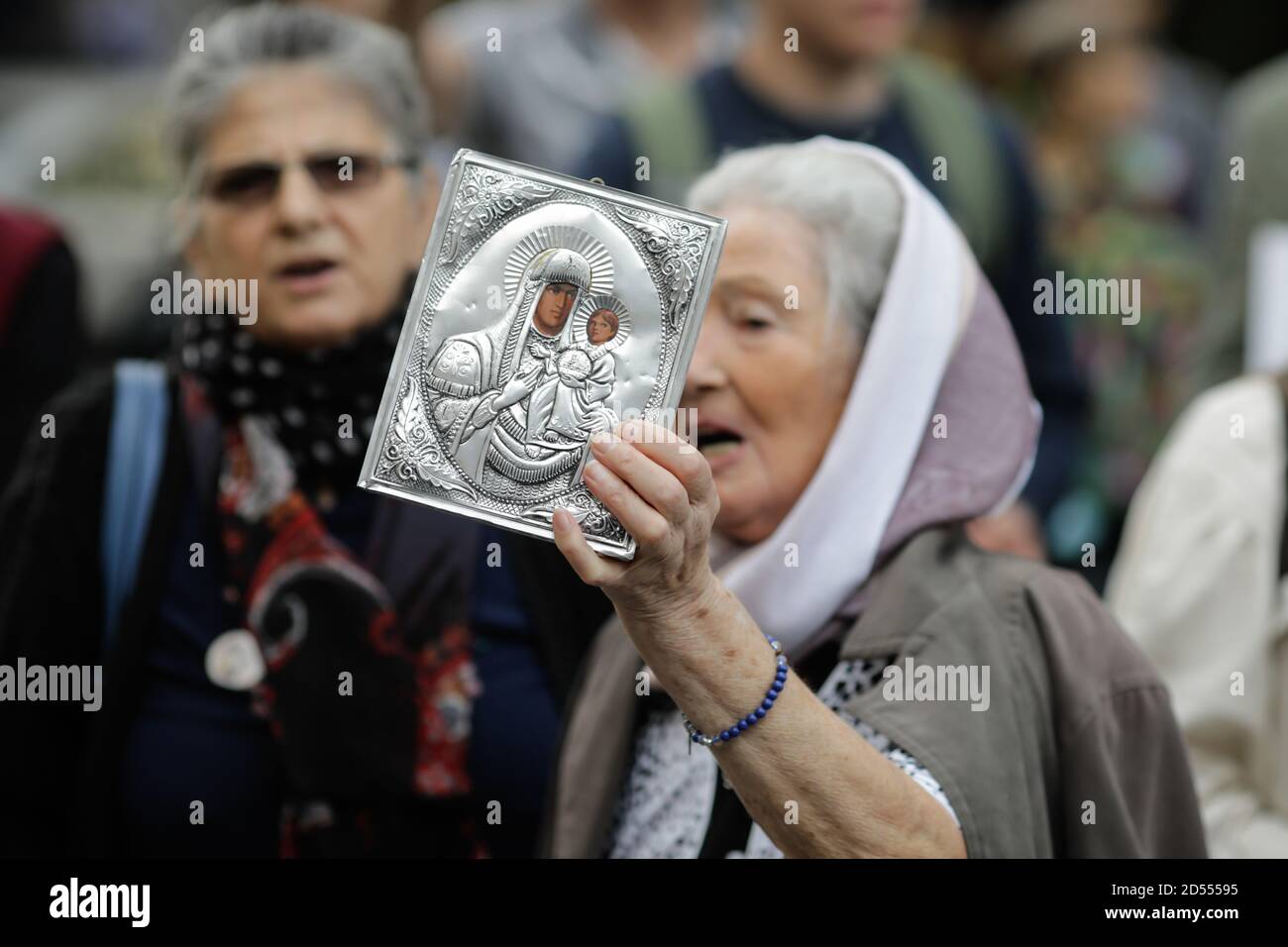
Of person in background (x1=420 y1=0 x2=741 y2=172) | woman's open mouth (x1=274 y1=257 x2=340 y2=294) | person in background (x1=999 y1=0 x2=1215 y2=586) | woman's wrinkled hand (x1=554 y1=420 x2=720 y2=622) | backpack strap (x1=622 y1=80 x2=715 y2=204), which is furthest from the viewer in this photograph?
person in background (x1=999 y1=0 x2=1215 y2=586)

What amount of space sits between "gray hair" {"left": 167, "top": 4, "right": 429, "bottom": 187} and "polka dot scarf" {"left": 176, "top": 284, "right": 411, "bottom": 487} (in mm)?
351

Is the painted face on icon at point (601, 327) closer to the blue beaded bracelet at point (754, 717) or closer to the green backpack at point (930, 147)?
the blue beaded bracelet at point (754, 717)

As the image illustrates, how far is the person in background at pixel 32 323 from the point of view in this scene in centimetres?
300

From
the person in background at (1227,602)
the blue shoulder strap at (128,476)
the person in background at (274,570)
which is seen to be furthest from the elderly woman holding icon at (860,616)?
the blue shoulder strap at (128,476)

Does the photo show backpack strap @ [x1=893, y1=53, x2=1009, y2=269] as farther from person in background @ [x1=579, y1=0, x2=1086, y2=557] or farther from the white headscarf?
the white headscarf

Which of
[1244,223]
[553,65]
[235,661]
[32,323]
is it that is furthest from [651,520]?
[553,65]

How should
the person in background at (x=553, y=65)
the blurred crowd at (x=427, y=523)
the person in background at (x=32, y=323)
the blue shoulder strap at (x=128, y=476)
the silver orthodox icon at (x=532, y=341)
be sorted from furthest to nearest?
1. the person in background at (x=553, y=65)
2. the person in background at (x=32, y=323)
3. the blue shoulder strap at (x=128, y=476)
4. the blurred crowd at (x=427, y=523)
5. the silver orthodox icon at (x=532, y=341)

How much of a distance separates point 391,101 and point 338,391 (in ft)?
1.74

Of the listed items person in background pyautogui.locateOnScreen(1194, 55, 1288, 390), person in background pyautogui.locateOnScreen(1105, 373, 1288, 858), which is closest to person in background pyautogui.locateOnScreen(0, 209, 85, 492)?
person in background pyautogui.locateOnScreen(1105, 373, 1288, 858)

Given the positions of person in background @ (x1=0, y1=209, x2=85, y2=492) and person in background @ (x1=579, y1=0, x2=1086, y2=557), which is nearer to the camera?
person in background @ (x1=0, y1=209, x2=85, y2=492)

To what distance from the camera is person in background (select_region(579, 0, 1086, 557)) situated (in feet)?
11.0

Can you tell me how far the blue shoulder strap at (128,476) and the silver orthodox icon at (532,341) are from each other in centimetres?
96

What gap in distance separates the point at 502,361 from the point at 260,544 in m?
0.97
